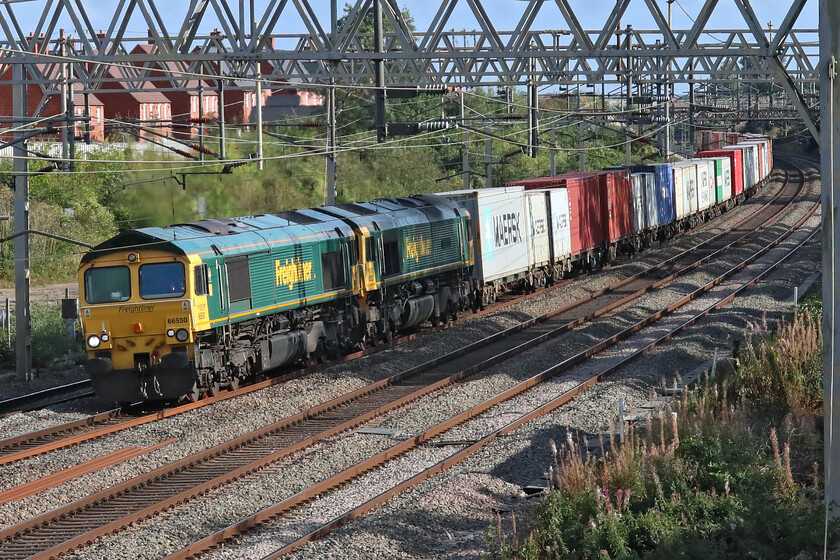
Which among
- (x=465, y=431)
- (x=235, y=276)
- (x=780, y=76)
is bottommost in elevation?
(x=465, y=431)

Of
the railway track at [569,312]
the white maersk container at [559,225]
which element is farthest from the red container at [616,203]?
the white maersk container at [559,225]

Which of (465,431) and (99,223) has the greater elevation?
(99,223)

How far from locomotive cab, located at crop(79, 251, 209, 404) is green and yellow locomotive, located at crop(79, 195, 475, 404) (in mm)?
15

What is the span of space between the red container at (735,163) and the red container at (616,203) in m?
20.1

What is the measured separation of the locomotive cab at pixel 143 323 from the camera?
1670 cm

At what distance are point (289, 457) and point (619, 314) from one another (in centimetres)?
1368

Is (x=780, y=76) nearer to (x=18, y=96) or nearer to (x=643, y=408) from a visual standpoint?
(x=643, y=408)

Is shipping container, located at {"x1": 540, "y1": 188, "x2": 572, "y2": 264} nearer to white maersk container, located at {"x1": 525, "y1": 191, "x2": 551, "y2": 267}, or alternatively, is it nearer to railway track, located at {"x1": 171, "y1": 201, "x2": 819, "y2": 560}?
white maersk container, located at {"x1": 525, "y1": 191, "x2": 551, "y2": 267}

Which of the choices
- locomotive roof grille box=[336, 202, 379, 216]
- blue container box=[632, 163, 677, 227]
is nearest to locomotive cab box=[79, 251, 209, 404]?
locomotive roof grille box=[336, 202, 379, 216]

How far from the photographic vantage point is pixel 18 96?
19.5m

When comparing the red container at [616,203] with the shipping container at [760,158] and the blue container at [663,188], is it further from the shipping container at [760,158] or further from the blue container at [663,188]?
the shipping container at [760,158]

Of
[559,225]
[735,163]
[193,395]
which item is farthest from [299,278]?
[735,163]

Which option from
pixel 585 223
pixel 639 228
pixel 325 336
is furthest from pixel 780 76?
pixel 639 228

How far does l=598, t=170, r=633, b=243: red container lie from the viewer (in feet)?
117
